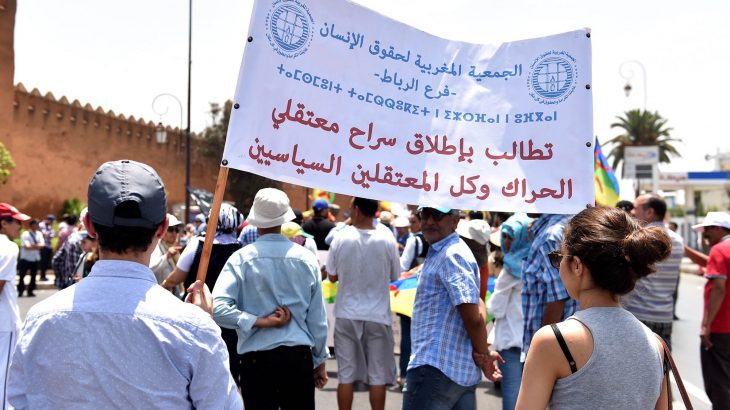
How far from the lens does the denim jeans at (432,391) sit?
3734 mm

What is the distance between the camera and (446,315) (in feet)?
12.6

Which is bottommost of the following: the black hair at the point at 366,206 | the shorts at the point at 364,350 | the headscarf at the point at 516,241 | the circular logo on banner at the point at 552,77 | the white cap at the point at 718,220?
the shorts at the point at 364,350

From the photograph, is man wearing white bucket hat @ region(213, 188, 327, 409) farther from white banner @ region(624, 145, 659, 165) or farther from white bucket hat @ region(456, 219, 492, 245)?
white banner @ region(624, 145, 659, 165)

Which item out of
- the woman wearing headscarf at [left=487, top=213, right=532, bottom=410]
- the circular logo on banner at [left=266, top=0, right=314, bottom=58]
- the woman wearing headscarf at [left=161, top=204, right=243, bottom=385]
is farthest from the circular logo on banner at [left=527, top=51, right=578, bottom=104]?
the woman wearing headscarf at [left=161, top=204, right=243, bottom=385]

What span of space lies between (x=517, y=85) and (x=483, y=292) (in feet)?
8.77

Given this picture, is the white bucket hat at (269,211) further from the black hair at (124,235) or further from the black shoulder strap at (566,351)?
the black shoulder strap at (566,351)

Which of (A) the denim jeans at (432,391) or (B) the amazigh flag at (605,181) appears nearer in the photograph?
(A) the denim jeans at (432,391)

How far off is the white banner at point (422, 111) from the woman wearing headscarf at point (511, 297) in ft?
5.93

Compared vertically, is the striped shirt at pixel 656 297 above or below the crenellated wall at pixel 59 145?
below

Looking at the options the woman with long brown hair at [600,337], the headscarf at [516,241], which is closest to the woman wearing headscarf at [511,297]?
the headscarf at [516,241]

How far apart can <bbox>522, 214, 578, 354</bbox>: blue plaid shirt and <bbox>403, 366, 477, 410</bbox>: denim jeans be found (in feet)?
1.65

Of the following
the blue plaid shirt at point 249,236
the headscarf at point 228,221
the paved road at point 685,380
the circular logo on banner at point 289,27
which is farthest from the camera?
the paved road at point 685,380

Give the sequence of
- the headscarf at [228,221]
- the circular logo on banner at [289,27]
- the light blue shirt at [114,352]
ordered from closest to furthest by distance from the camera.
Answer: the light blue shirt at [114,352]
the circular logo on banner at [289,27]
the headscarf at [228,221]

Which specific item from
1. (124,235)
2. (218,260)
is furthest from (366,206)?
(124,235)
